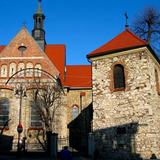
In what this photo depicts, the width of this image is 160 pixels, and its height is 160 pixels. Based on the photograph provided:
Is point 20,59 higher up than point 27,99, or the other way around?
point 20,59

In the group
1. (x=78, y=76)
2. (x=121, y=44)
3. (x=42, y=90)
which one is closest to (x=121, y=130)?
(x=121, y=44)

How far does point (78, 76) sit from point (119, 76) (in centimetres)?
1442

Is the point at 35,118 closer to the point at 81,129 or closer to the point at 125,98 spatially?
the point at 81,129

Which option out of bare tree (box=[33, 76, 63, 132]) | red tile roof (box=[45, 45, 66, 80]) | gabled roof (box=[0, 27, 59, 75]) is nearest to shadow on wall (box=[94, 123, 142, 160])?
bare tree (box=[33, 76, 63, 132])

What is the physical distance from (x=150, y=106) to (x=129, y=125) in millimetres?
1756

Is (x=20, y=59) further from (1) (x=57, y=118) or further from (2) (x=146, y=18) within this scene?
(2) (x=146, y=18)

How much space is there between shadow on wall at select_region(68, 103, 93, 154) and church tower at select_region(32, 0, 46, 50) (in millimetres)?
9373

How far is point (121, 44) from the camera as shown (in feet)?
67.4

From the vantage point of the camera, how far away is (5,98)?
2900 cm

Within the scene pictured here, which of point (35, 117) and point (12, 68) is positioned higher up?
point (12, 68)

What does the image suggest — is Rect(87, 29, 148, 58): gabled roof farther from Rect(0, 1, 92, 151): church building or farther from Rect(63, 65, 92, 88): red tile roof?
Rect(63, 65, 92, 88): red tile roof

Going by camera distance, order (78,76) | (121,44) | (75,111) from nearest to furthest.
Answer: (121,44)
(75,111)
(78,76)

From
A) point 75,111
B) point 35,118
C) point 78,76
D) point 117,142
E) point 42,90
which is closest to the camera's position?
point 117,142

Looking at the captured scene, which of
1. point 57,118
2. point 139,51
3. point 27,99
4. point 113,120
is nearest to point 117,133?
point 113,120
